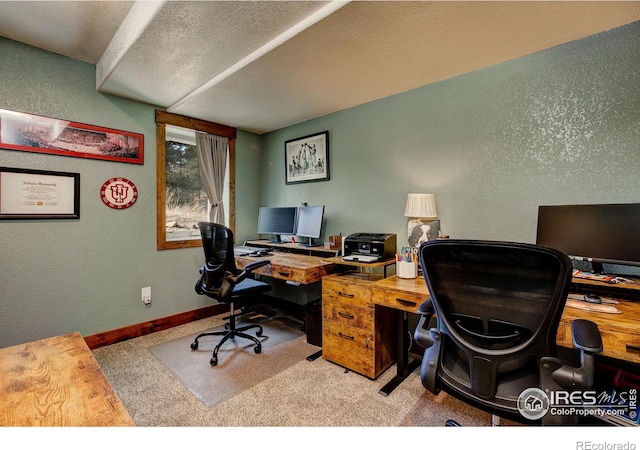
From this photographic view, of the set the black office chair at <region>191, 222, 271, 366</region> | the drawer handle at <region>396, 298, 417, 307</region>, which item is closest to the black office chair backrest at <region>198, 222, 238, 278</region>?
the black office chair at <region>191, 222, 271, 366</region>

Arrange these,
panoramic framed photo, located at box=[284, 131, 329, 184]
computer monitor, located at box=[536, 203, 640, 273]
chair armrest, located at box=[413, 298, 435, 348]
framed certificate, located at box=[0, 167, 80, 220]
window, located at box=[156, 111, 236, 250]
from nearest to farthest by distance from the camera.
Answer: chair armrest, located at box=[413, 298, 435, 348] < computer monitor, located at box=[536, 203, 640, 273] < framed certificate, located at box=[0, 167, 80, 220] < window, located at box=[156, 111, 236, 250] < panoramic framed photo, located at box=[284, 131, 329, 184]

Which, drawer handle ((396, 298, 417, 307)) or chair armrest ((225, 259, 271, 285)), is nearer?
drawer handle ((396, 298, 417, 307))

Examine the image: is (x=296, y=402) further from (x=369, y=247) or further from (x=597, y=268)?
(x=597, y=268)

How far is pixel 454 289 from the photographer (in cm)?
123

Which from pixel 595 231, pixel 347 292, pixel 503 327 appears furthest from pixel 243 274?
pixel 595 231

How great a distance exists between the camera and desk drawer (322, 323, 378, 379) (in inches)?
82.7

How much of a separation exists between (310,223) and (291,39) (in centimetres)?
178

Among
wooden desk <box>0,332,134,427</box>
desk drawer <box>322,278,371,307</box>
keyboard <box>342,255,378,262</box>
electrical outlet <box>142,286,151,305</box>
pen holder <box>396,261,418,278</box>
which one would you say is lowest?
electrical outlet <box>142,286,151,305</box>

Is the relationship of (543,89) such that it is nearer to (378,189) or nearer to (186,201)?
(378,189)

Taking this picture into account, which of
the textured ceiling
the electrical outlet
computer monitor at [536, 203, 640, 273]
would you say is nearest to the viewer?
computer monitor at [536, 203, 640, 273]

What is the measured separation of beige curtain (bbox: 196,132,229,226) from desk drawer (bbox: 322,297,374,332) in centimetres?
198

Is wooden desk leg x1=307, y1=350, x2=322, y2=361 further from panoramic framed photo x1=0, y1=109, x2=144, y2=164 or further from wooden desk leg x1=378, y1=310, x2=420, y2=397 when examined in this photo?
panoramic framed photo x1=0, y1=109, x2=144, y2=164

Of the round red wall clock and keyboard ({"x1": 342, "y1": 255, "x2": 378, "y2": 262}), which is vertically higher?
the round red wall clock
